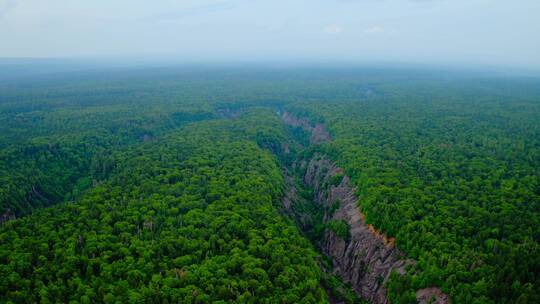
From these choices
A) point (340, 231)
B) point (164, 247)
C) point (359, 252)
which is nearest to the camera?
point (164, 247)

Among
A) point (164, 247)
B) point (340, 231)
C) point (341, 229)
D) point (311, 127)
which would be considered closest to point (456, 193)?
point (341, 229)

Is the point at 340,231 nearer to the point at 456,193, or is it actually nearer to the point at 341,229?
the point at 341,229

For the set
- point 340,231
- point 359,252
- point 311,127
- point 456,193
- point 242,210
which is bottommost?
point 359,252

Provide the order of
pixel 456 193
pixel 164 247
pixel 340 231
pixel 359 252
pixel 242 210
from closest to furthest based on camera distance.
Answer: pixel 164 247 → pixel 359 252 → pixel 242 210 → pixel 456 193 → pixel 340 231

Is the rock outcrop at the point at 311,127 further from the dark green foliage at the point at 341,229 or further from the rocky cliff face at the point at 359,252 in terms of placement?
the dark green foliage at the point at 341,229

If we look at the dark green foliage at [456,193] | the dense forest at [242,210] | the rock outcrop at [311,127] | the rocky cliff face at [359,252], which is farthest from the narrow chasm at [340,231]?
the rock outcrop at [311,127]

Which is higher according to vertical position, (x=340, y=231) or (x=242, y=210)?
(x=242, y=210)
